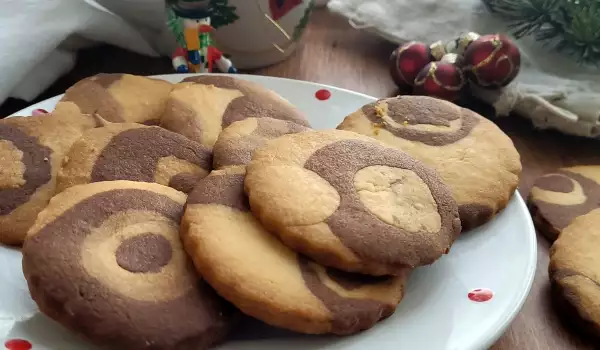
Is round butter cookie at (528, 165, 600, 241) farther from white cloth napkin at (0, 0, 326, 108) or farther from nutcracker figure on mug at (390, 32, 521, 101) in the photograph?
white cloth napkin at (0, 0, 326, 108)

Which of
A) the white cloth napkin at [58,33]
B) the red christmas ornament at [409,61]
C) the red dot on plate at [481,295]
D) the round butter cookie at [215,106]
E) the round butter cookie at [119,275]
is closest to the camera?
the round butter cookie at [119,275]

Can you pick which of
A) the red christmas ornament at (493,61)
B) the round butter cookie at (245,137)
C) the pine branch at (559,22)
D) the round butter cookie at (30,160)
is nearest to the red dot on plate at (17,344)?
the round butter cookie at (30,160)

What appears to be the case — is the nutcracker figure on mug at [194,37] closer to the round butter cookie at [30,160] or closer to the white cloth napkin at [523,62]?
the round butter cookie at [30,160]

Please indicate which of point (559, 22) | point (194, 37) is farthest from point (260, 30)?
point (559, 22)

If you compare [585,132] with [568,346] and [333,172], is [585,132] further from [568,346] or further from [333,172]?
[333,172]

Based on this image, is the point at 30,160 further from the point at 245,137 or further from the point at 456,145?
the point at 456,145

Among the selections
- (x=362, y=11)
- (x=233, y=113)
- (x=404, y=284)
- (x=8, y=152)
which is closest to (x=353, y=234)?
(x=404, y=284)
